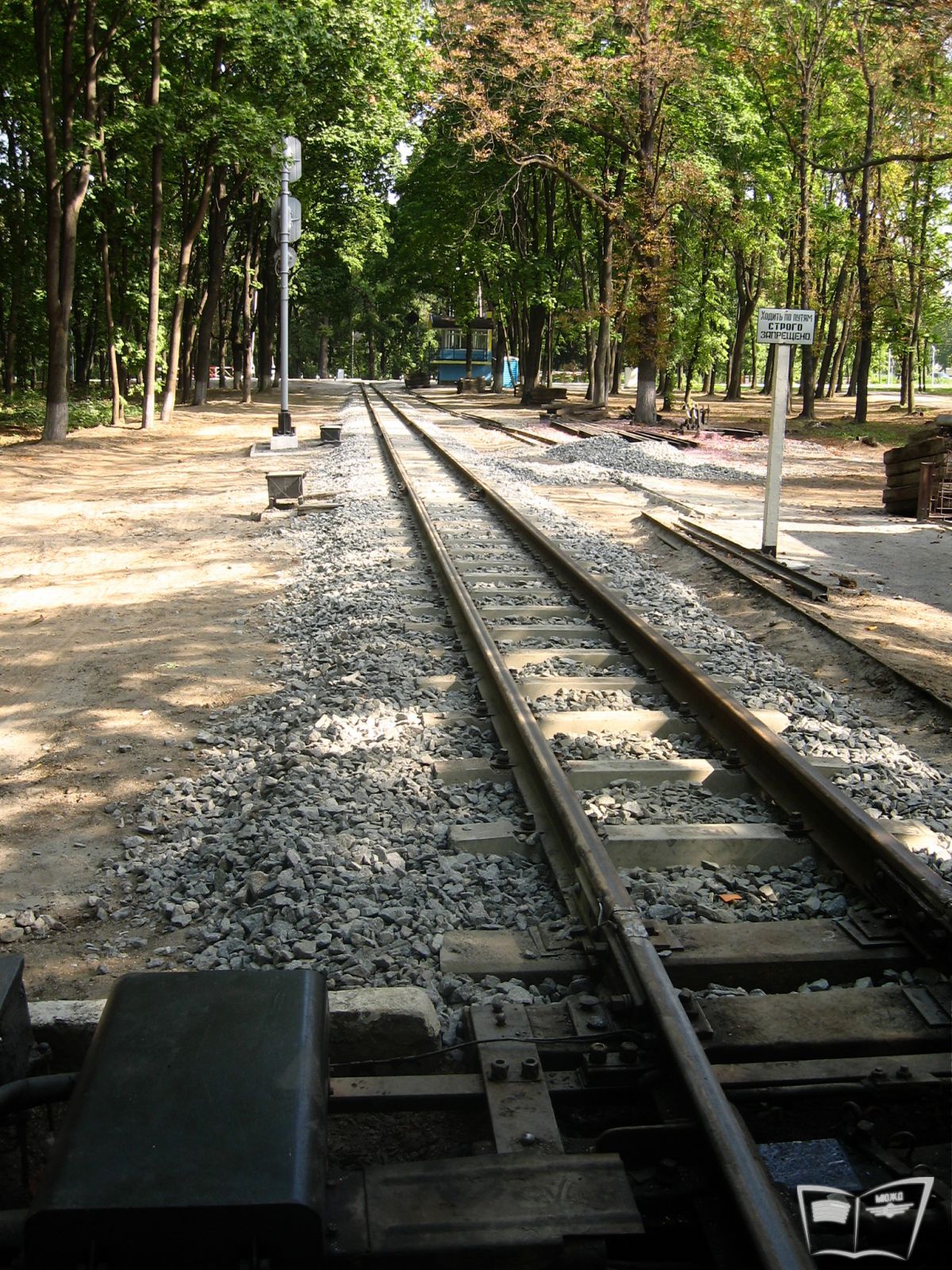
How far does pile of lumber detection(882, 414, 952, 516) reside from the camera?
1396 centimetres

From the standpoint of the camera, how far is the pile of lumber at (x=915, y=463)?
14.0 meters

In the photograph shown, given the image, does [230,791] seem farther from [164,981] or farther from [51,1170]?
[51,1170]

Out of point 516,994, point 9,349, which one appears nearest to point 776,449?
point 516,994

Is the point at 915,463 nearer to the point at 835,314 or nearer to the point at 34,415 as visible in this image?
the point at 835,314

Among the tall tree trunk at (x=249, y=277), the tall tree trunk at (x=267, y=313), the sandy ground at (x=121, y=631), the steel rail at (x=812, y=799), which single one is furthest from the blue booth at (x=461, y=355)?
the steel rail at (x=812, y=799)

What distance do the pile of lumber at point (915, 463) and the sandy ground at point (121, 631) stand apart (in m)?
0.47

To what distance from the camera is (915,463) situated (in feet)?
47.2

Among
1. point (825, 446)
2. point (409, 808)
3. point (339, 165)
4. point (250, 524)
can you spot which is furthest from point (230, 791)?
point (339, 165)

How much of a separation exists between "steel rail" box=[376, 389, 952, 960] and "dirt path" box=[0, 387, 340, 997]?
2.38 metres

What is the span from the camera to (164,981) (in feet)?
8.27

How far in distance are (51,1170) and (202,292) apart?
1704 inches

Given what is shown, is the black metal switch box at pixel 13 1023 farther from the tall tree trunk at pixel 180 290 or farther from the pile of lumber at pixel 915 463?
the tall tree trunk at pixel 180 290

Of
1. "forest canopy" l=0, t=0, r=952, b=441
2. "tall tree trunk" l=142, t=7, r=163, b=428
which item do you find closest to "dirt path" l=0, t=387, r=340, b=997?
"forest canopy" l=0, t=0, r=952, b=441

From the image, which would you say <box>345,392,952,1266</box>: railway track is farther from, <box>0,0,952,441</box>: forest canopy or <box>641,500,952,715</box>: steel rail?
<box>0,0,952,441</box>: forest canopy
